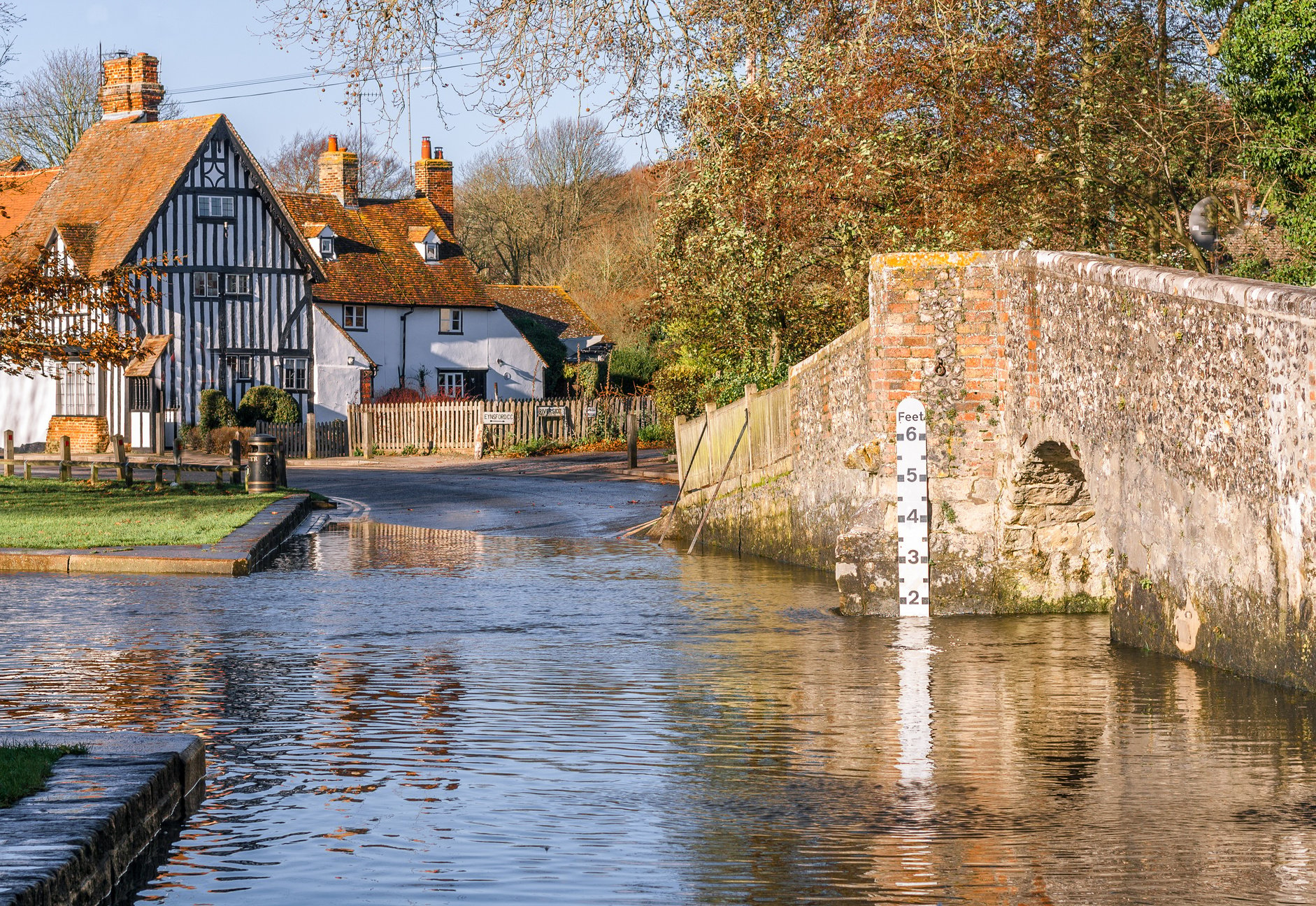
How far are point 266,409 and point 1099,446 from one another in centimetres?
3414

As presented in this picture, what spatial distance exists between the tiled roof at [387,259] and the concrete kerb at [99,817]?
4240 cm

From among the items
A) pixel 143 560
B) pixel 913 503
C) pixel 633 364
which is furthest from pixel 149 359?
pixel 913 503

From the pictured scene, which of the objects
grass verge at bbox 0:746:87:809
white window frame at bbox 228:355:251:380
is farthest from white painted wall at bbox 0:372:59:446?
grass verge at bbox 0:746:87:809

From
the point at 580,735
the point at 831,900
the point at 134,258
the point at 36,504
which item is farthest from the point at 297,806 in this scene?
the point at 134,258

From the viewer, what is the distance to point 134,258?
131 ft

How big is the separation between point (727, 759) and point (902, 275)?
6186 mm

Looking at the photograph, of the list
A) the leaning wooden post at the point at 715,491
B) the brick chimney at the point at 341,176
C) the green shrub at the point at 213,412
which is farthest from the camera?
the brick chimney at the point at 341,176

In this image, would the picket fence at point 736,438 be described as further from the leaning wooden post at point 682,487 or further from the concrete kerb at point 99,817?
the concrete kerb at point 99,817

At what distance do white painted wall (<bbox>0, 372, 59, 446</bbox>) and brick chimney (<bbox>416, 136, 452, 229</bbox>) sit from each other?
643 inches

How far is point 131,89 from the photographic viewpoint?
4603 centimetres

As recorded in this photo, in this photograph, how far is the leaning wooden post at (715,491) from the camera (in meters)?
18.1

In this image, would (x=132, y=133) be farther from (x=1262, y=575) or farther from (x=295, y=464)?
(x=1262, y=575)

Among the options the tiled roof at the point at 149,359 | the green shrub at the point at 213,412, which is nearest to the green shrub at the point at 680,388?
the green shrub at the point at 213,412

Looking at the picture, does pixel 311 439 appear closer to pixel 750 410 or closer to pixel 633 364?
pixel 633 364
